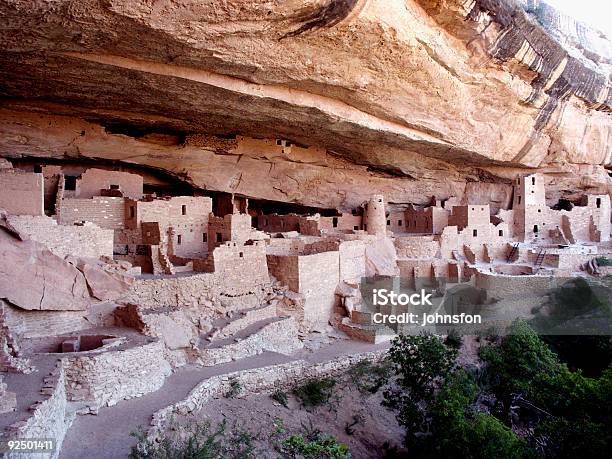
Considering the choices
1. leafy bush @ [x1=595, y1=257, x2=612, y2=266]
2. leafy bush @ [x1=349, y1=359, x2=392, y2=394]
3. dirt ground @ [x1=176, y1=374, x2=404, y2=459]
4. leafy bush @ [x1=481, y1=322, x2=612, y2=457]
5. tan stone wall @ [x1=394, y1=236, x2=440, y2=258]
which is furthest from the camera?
tan stone wall @ [x1=394, y1=236, x2=440, y2=258]

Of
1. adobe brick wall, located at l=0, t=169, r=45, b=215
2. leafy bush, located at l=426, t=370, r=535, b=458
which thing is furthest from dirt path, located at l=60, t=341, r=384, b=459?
adobe brick wall, located at l=0, t=169, r=45, b=215

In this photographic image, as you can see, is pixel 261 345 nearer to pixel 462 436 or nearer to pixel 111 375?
pixel 111 375

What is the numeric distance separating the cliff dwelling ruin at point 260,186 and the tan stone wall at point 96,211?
1.3 inches

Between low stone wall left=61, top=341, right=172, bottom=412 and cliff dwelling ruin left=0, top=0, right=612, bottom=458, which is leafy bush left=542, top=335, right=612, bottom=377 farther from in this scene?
low stone wall left=61, top=341, right=172, bottom=412

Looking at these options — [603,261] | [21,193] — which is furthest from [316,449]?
[603,261]

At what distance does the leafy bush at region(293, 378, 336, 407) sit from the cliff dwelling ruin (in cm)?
30

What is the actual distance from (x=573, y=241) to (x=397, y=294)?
733 cm

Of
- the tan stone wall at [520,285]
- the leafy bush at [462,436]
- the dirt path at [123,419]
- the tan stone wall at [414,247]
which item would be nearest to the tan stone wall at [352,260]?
the tan stone wall at [414,247]

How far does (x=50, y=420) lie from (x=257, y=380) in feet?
13.2

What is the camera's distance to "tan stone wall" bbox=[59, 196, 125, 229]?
456 inches

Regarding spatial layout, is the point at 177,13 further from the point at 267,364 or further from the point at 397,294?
the point at 397,294

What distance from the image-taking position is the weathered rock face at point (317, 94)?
28.0 ft

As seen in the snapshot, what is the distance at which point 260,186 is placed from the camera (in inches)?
669

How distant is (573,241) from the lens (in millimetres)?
17609
